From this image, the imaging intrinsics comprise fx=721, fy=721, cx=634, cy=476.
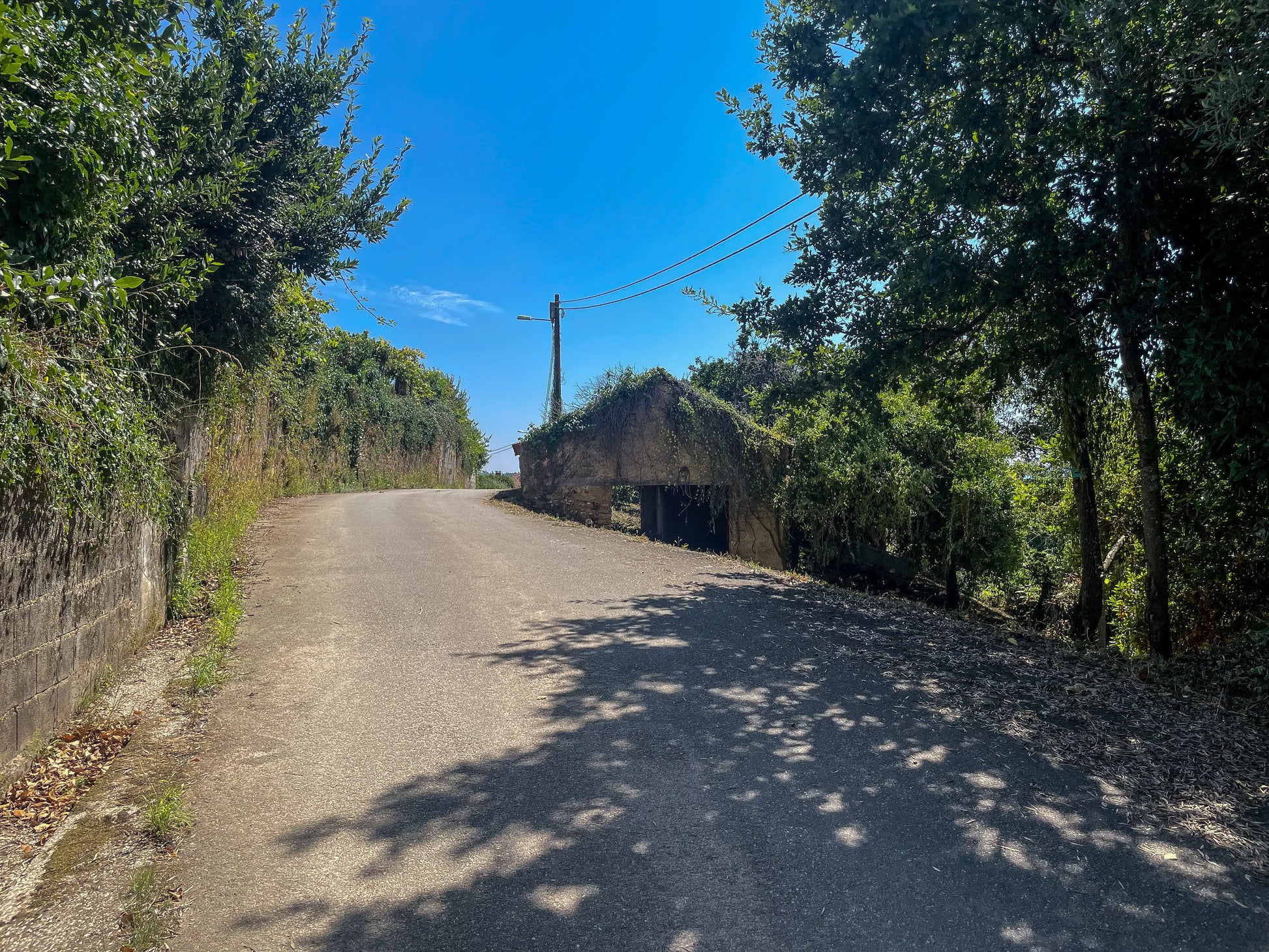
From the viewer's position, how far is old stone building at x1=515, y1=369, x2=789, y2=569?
13.8m

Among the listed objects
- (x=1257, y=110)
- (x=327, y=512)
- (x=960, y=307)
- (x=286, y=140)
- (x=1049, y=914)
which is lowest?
(x=1049, y=914)

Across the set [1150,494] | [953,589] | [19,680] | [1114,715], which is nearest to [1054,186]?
[1150,494]

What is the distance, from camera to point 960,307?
262 inches

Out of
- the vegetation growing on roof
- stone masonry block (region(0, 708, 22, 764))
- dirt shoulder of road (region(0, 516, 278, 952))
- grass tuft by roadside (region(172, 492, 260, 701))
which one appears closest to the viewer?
dirt shoulder of road (region(0, 516, 278, 952))

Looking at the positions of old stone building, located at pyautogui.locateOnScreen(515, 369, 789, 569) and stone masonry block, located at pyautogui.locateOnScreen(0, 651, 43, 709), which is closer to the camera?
stone masonry block, located at pyautogui.locateOnScreen(0, 651, 43, 709)

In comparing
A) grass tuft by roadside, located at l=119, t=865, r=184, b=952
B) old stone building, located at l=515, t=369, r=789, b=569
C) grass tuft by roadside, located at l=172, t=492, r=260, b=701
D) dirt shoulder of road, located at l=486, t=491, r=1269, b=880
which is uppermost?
old stone building, located at l=515, t=369, r=789, b=569

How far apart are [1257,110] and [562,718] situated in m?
5.71

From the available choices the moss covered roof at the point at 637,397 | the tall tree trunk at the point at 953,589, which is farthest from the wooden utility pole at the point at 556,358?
the tall tree trunk at the point at 953,589

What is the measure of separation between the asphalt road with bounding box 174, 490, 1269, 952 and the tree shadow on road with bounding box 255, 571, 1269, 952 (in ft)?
0.04

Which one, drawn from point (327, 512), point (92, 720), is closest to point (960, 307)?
point (92, 720)

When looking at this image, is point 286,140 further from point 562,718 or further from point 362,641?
point 562,718

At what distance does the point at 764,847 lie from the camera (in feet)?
10.5

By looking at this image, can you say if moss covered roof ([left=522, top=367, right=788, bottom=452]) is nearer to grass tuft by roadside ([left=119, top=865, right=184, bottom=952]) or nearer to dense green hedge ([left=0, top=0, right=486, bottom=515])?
dense green hedge ([left=0, top=0, right=486, bottom=515])

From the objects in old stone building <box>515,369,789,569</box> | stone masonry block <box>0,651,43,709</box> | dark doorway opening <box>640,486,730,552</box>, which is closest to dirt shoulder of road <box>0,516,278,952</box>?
stone masonry block <box>0,651,43,709</box>
